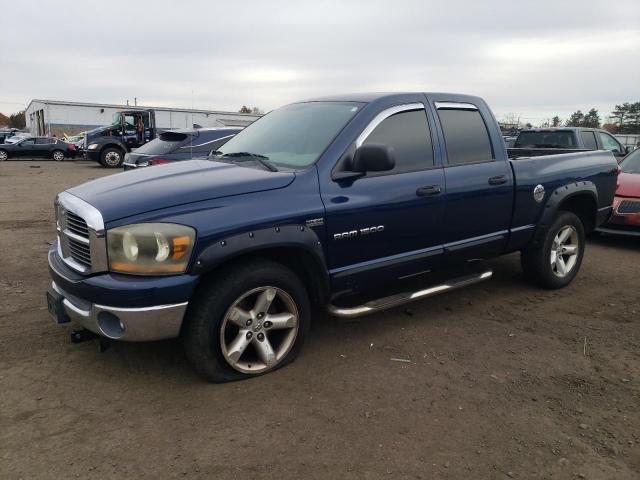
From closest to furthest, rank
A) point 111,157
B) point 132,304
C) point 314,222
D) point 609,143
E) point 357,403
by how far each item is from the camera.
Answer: point 132,304, point 357,403, point 314,222, point 609,143, point 111,157

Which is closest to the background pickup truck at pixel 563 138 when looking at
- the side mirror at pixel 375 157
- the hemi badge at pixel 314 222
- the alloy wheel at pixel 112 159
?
the side mirror at pixel 375 157

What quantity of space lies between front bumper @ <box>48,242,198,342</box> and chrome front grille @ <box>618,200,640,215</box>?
6606mm

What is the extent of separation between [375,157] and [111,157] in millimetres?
21945

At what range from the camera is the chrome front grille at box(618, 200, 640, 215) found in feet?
23.5

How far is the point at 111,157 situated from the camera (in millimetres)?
22875

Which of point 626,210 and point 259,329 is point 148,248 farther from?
point 626,210

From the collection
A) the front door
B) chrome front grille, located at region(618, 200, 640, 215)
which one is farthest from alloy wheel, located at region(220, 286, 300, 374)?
chrome front grille, located at region(618, 200, 640, 215)

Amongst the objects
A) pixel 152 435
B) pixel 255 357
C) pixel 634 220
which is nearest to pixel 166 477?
pixel 152 435

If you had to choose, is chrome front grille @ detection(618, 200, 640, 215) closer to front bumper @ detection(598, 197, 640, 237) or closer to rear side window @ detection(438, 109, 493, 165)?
front bumper @ detection(598, 197, 640, 237)

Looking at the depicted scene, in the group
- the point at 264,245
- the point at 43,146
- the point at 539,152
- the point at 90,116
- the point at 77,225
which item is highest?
the point at 90,116

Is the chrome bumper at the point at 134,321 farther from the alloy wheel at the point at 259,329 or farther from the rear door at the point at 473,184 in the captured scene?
the rear door at the point at 473,184

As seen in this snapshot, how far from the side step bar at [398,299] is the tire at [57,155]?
94.1 ft

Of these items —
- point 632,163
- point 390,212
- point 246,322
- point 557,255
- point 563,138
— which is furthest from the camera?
point 563,138

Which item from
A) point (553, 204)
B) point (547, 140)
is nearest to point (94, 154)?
point (547, 140)
